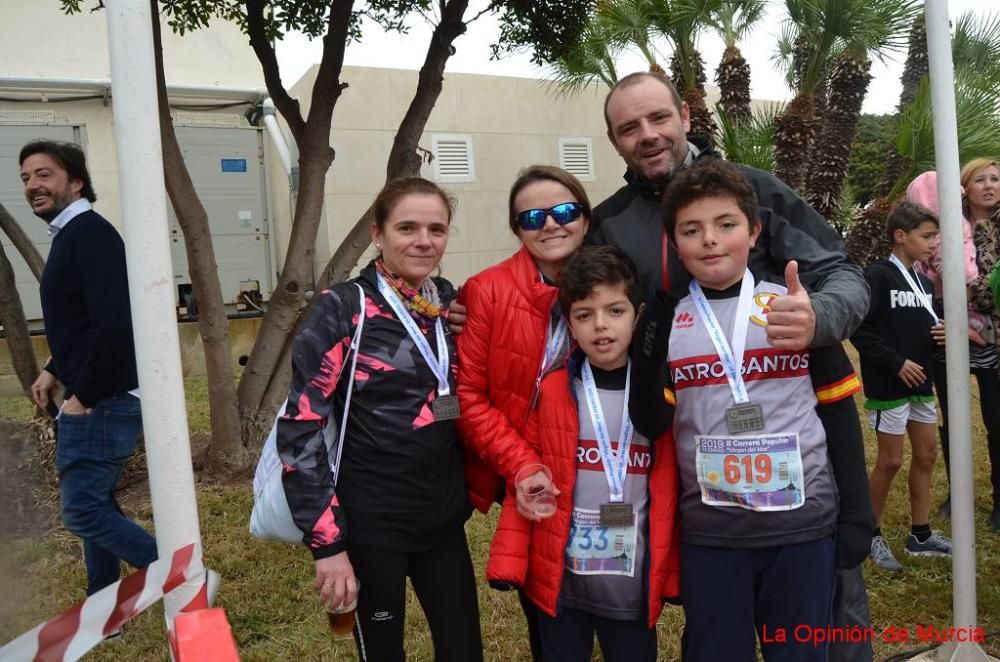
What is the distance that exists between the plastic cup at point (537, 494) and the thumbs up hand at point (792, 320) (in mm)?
671

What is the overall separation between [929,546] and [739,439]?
8.97 feet

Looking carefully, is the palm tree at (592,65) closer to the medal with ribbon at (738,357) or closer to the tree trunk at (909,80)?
the tree trunk at (909,80)

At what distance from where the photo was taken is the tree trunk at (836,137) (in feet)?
31.6

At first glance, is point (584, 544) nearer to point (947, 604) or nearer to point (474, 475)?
point (474, 475)

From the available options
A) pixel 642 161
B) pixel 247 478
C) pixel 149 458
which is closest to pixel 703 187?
pixel 642 161

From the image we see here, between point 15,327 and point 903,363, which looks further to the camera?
point 15,327

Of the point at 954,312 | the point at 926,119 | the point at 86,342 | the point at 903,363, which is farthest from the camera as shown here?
the point at 926,119

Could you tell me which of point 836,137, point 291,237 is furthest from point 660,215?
point 836,137

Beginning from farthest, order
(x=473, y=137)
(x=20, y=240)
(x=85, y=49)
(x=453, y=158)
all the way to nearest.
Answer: (x=473, y=137) < (x=453, y=158) < (x=85, y=49) < (x=20, y=240)

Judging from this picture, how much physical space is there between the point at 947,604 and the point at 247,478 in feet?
14.6

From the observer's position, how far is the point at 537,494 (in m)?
1.87

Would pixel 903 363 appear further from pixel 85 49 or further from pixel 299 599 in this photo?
pixel 85 49

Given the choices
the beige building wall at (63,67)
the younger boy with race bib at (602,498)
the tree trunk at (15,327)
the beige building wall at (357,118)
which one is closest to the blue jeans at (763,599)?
the younger boy with race bib at (602,498)

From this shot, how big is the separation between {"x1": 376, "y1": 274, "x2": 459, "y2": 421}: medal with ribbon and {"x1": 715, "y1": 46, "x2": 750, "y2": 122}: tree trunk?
8.68m
